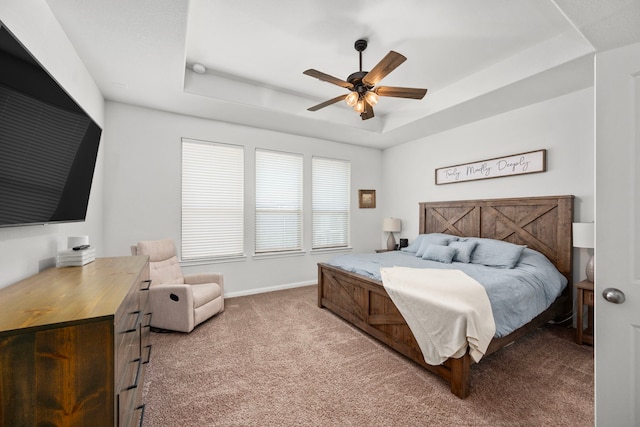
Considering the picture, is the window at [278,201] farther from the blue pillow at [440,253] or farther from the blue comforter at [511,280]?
the blue pillow at [440,253]

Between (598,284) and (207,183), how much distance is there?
13.7ft

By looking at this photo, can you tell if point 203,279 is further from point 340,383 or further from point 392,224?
point 392,224

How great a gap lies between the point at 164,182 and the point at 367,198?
368 centimetres

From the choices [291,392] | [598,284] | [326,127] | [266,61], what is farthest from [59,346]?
[326,127]

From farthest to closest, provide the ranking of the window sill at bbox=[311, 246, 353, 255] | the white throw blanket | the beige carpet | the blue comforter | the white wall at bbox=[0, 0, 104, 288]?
the window sill at bbox=[311, 246, 353, 255] → the blue comforter → the white throw blanket → the beige carpet → the white wall at bbox=[0, 0, 104, 288]

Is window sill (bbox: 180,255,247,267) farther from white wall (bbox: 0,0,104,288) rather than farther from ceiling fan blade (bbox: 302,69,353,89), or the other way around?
ceiling fan blade (bbox: 302,69,353,89)

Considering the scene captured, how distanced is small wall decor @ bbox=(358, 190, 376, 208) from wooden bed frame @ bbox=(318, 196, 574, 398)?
146 centimetres

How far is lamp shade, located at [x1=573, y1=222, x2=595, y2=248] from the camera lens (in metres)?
2.68

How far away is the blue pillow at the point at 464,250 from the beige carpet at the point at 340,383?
1.03m

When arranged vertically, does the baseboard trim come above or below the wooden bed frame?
below

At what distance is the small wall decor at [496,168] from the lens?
3.43m

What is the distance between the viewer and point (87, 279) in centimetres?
151

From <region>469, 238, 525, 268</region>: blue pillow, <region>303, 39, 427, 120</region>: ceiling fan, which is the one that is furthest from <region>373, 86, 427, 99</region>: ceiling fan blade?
<region>469, 238, 525, 268</region>: blue pillow

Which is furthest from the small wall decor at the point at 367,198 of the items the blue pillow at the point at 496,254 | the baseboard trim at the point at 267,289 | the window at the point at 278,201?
the blue pillow at the point at 496,254
